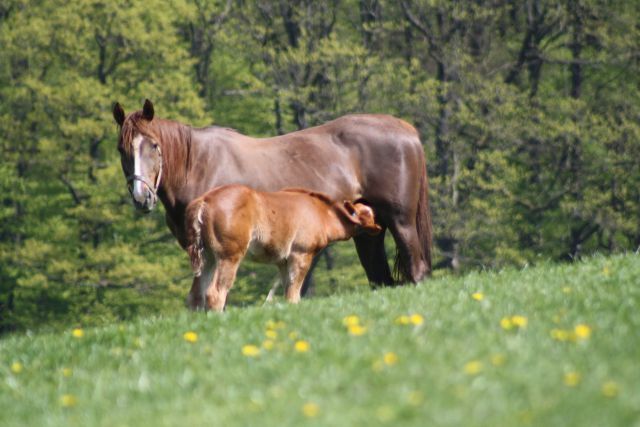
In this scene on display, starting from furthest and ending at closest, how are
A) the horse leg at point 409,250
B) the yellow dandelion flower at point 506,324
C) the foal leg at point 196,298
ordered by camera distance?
1. the horse leg at point 409,250
2. the foal leg at point 196,298
3. the yellow dandelion flower at point 506,324

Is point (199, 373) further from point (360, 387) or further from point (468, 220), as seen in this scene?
point (468, 220)

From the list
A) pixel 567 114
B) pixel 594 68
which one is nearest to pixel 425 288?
pixel 567 114

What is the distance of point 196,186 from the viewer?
11930mm

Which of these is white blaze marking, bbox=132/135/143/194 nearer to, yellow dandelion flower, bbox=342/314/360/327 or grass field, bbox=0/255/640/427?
grass field, bbox=0/255/640/427

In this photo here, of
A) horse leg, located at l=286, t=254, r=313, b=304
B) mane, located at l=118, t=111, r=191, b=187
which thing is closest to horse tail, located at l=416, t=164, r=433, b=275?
horse leg, located at l=286, t=254, r=313, b=304

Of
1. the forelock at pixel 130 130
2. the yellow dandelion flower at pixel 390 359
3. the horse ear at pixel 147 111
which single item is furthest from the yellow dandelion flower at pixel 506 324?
the horse ear at pixel 147 111

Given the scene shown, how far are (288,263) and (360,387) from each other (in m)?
5.20

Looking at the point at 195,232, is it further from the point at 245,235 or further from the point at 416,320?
the point at 416,320

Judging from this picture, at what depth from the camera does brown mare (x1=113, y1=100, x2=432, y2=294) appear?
1146cm

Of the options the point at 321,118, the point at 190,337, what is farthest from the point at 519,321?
the point at 321,118

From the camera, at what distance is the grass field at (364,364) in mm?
5270

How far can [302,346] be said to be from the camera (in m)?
7.02

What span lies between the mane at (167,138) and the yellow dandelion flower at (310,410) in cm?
629

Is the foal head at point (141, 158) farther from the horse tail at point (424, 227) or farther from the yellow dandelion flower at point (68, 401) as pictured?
the yellow dandelion flower at point (68, 401)
